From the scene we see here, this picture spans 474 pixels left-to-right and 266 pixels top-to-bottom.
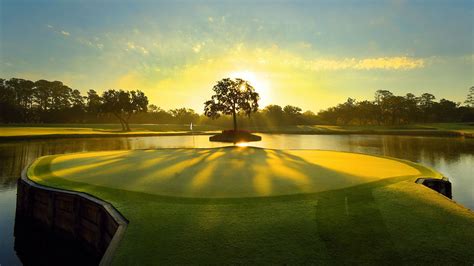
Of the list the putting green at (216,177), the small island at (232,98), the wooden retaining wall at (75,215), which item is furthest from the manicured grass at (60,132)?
the wooden retaining wall at (75,215)

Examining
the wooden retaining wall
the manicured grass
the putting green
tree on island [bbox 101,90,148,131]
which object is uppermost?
tree on island [bbox 101,90,148,131]

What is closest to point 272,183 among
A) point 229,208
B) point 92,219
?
point 229,208

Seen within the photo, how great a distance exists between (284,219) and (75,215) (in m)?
6.60

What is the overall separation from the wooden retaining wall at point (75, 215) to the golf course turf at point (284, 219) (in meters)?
0.33

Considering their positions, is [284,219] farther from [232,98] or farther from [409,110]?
[409,110]

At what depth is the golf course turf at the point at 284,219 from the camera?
5.22 m

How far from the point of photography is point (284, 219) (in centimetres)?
652

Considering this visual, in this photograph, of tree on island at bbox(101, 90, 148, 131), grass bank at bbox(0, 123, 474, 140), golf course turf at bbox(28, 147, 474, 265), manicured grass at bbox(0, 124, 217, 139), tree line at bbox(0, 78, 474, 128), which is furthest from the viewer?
tree line at bbox(0, 78, 474, 128)

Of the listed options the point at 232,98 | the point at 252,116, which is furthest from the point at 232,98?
the point at 252,116

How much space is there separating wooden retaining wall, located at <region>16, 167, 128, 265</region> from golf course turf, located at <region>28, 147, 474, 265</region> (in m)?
0.33

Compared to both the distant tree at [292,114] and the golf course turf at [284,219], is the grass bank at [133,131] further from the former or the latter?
the golf course turf at [284,219]

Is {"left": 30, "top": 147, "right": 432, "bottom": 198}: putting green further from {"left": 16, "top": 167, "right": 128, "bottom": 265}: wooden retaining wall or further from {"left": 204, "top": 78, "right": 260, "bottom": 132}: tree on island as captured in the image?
{"left": 204, "top": 78, "right": 260, "bottom": 132}: tree on island

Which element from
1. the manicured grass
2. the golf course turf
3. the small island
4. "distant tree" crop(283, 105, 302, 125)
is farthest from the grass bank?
the golf course turf

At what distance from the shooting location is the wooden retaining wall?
7178mm
